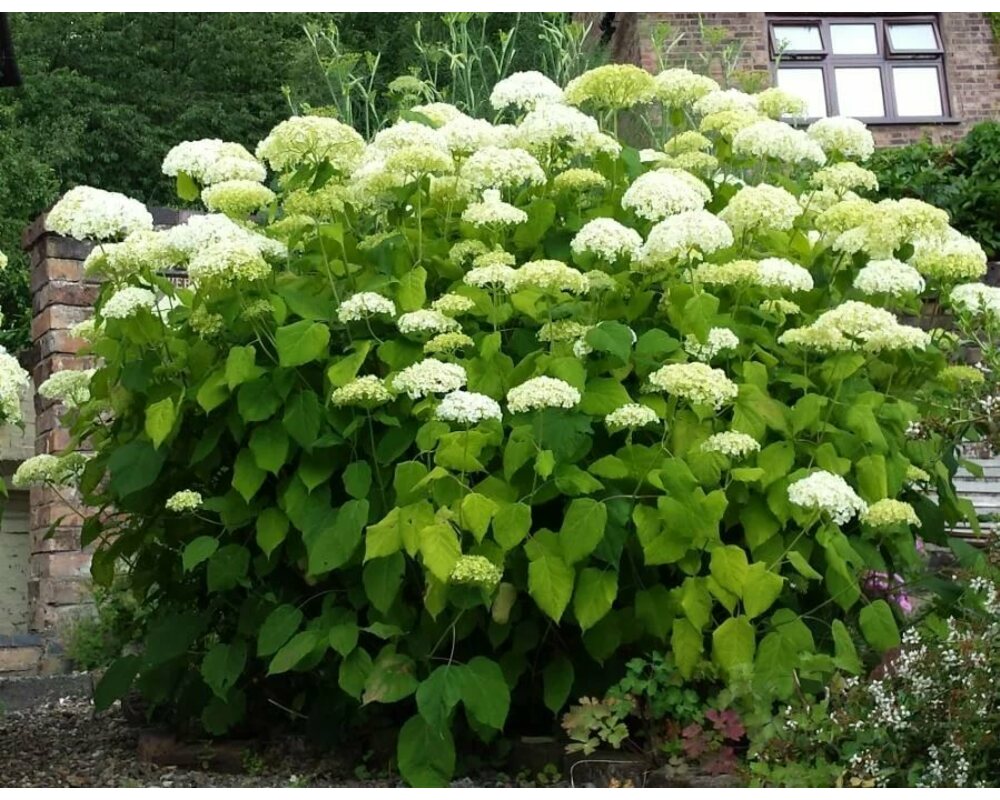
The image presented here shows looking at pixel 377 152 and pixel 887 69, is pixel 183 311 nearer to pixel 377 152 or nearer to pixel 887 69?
pixel 377 152

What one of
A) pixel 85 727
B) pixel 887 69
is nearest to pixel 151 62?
pixel 887 69

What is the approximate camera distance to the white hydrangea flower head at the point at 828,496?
291 centimetres

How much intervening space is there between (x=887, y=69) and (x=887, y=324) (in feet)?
35.2

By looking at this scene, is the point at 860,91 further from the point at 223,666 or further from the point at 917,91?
the point at 223,666

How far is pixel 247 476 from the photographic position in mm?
3219

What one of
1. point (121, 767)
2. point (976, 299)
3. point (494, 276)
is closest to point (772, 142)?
point (976, 299)

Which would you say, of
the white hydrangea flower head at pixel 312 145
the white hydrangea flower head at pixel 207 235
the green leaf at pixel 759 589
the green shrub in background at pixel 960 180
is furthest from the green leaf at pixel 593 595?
the green shrub in background at pixel 960 180

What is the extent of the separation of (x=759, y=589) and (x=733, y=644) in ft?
0.45

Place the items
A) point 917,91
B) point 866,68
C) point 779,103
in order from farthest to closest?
point 866,68 < point 917,91 < point 779,103

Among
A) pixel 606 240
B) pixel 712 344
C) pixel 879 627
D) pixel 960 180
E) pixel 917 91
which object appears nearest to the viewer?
pixel 879 627

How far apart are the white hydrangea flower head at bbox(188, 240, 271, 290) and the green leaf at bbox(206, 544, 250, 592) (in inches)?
26.5

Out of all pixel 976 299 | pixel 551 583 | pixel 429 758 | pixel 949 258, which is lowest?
pixel 429 758

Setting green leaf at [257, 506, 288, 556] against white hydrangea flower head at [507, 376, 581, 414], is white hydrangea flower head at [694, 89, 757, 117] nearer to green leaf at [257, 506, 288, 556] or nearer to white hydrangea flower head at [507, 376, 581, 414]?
white hydrangea flower head at [507, 376, 581, 414]

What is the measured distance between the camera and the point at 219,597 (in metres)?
3.54
